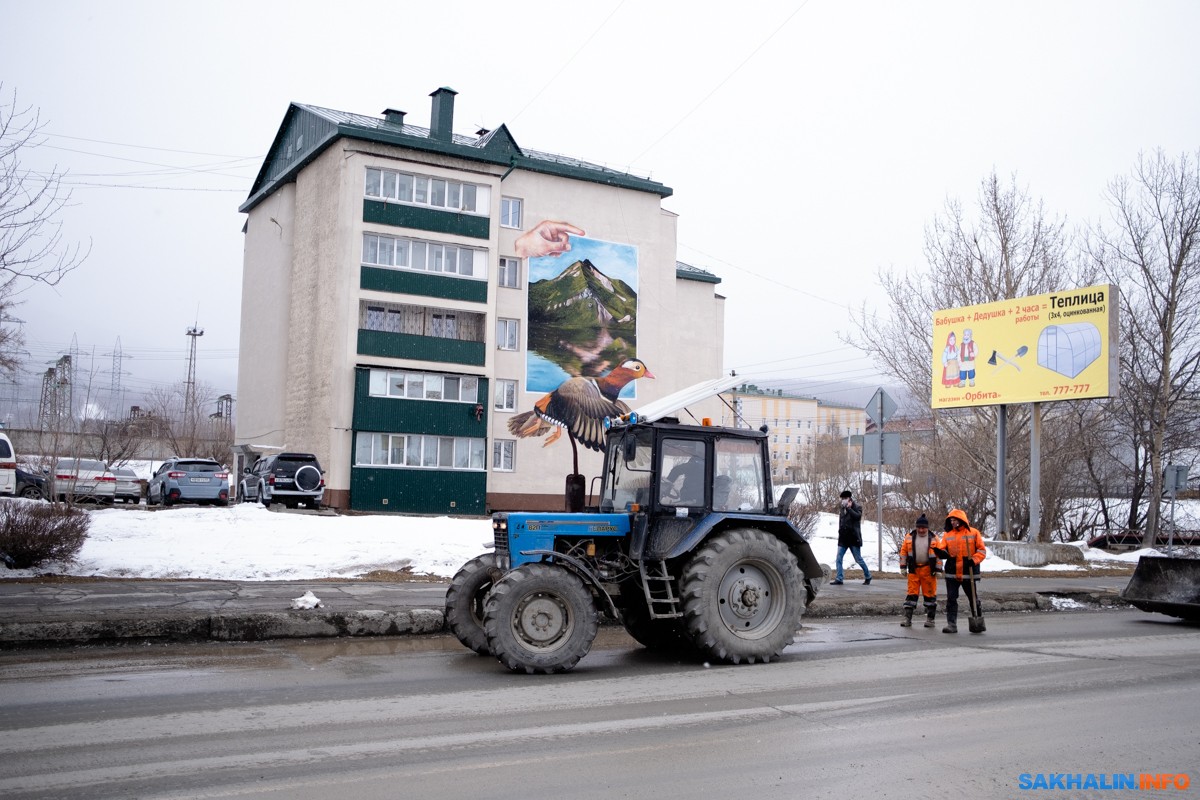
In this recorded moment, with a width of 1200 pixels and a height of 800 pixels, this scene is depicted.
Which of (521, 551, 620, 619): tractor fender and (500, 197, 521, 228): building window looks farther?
(500, 197, 521, 228): building window

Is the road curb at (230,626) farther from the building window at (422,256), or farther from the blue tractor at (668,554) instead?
the building window at (422,256)

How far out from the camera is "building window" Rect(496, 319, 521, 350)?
42.1 m

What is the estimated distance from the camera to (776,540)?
9953 millimetres

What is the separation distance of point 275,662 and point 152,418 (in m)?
55.3

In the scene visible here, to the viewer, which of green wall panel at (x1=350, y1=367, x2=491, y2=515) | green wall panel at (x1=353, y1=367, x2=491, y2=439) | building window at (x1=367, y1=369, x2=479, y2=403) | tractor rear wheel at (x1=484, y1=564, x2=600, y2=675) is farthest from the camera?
building window at (x1=367, y1=369, x2=479, y2=403)

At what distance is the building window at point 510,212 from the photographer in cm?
4241

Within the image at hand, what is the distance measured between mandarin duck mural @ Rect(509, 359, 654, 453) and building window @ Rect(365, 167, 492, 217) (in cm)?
853

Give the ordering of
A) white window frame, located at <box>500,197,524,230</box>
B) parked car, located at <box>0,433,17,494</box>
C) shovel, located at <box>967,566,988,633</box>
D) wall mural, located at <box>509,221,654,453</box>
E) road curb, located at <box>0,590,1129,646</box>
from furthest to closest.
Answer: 1. wall mural, located at <box>509,221,654,453</box>
2. white window frame, located at <box>500,197,524,230</box>
3. parked car, located at <box>0,433,17,494</box>
4. shovel, located at <box>967,566,988,633</box>
5. road curb, located at <box>0,590,1129,646</box>

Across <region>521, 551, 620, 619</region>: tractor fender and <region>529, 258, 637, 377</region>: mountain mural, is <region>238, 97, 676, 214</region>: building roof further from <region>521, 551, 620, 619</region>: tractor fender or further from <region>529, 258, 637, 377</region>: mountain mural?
<region>521, 551, 620, 619</region>: tractor fender

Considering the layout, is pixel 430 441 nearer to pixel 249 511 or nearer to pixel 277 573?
pixel 249 511

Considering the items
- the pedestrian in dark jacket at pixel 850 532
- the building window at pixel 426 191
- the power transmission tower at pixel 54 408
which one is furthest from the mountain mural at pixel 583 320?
the pedestrian in dark jacket at pixel 850 532

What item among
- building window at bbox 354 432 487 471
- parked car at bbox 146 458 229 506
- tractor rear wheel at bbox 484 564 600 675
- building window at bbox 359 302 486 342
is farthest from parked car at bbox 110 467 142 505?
tractor rear wheel at bbox 484 564 600 675

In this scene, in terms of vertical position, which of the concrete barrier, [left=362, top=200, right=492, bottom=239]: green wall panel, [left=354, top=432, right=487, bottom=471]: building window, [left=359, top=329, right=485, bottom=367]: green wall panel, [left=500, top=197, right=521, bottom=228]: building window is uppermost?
[left=500, top=197, right=521, bottom=228]: building window

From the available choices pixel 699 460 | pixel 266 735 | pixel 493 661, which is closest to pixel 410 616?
pixel 493 661
